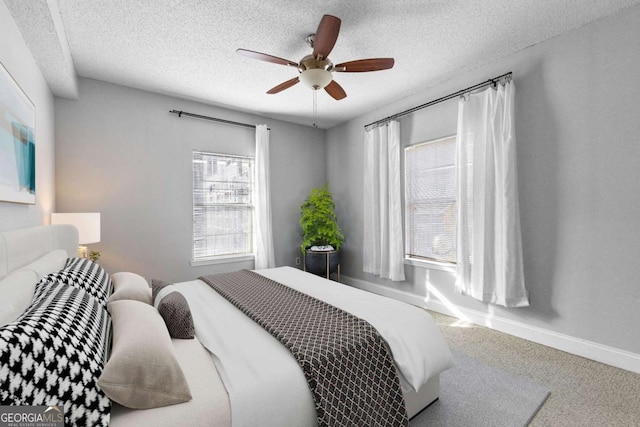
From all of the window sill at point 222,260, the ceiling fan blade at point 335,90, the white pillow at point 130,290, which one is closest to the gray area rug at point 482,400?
the white pillow at point 130,290

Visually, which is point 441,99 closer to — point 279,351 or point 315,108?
point 315,108

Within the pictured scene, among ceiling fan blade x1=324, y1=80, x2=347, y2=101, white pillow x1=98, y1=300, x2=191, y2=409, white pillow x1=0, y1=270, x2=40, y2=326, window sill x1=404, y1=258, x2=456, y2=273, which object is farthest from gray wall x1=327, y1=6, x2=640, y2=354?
white pillow x1=0, y1=270, x2=40, y2=326

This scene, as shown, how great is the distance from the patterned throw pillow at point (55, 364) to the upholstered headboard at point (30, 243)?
1.76 feet

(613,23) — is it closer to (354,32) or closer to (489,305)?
(354,32)

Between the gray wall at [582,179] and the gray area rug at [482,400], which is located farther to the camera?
the gray wall at [582,179]

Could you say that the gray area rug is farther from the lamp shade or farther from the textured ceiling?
the lamp shade

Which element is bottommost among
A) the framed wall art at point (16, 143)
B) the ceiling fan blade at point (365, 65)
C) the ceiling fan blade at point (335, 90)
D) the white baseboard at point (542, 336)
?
the white baseboard at point (542, 336)

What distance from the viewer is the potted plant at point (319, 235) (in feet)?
14.5

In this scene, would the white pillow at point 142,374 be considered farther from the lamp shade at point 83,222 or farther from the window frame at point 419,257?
the window frame at point 419,257

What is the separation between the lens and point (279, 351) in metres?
1.35

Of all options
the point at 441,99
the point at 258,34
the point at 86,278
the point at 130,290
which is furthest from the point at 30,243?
the point at 441,99

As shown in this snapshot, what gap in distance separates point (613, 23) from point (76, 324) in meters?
3.92

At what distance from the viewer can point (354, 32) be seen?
2.45 meters

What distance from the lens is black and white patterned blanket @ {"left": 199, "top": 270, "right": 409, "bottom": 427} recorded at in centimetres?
121
